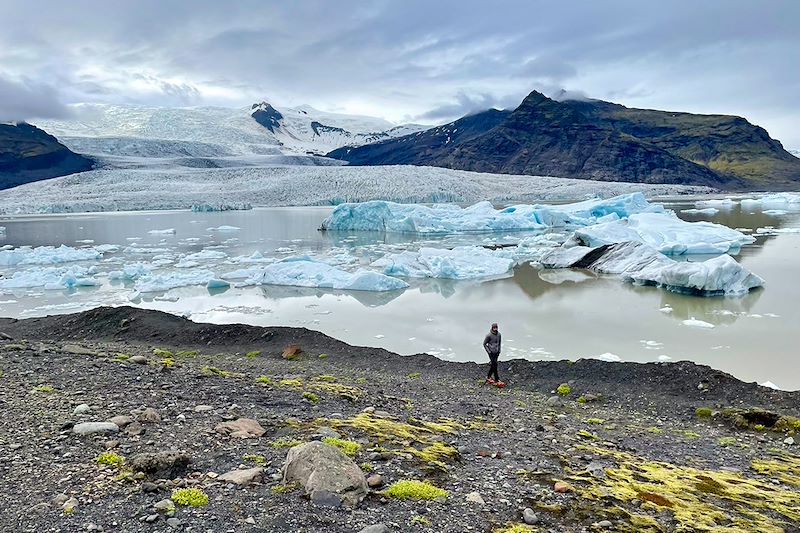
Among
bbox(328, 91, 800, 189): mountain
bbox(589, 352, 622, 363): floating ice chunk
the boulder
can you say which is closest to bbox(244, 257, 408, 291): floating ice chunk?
bbox(589, 352, 622, 363): floating ice chunk

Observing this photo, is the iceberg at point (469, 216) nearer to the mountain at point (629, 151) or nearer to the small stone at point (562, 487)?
the small stone at point (562, 487)

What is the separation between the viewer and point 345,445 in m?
4.79

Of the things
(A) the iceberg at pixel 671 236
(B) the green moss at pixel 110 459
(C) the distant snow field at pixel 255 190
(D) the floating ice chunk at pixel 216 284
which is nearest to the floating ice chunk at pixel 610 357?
(B) the green moss at pixel 110 459

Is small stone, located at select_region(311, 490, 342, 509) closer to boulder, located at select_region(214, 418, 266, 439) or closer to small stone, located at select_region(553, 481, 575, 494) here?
boulder, located at select_region(214, 418, 266, 439)

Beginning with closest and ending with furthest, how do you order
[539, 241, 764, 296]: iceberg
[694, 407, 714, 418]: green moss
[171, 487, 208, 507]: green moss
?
1. [171, 487, 208, 507]: green moss
2. [694, 407, 714, 418]: green moss
3. [539, 241, 764, 296]: iceberg

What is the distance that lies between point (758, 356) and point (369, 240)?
1076 inches

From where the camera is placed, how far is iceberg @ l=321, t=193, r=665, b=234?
3906cm

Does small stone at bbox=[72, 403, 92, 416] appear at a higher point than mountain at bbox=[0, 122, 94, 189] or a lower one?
lower

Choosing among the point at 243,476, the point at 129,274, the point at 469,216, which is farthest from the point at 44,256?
the point at 243,476

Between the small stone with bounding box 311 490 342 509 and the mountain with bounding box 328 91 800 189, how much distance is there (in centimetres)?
13502

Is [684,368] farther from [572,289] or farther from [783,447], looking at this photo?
[572,289]

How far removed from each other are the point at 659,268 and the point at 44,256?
25584 mm

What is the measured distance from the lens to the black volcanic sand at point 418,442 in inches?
147

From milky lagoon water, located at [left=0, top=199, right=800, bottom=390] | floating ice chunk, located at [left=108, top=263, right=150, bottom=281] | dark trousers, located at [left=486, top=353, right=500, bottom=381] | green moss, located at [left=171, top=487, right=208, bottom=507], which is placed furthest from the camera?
floating ice chunk, located at [left=108, top=263, right=150, bottom=281]
